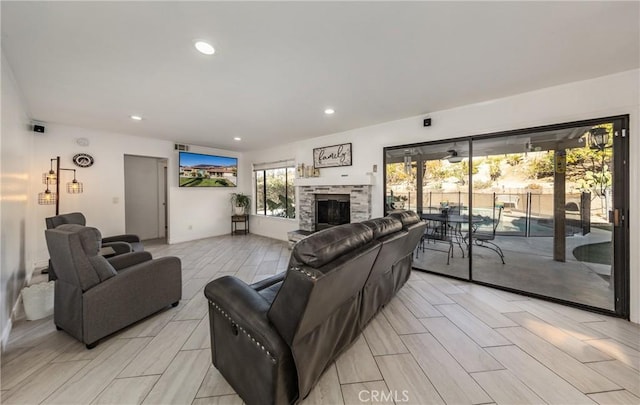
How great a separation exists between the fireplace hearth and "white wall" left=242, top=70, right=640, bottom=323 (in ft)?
1.61

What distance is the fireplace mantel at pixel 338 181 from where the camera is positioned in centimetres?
404

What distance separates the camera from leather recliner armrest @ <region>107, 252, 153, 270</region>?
237 centimetres

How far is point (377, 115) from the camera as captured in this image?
3.48m

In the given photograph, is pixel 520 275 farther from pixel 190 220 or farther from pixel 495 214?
pixel 190 220

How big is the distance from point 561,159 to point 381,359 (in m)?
3.15

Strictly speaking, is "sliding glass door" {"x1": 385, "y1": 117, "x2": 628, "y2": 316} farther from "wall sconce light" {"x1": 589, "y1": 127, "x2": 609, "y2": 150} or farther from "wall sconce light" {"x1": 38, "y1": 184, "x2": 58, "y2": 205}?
"wall sconce light" {"x1": 38, "y1": 184, "x2": 58, "y2": 205}

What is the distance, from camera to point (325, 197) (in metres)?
4.91

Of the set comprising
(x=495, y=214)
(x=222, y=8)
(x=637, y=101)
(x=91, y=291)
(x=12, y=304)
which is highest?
(x=222, y=8)

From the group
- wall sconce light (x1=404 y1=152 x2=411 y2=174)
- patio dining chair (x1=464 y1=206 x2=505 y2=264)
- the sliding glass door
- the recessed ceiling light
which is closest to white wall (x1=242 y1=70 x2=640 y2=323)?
the sliding glass door

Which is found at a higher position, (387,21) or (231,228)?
(387,21)

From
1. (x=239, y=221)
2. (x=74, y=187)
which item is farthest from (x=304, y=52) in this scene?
(x=239, y=221)

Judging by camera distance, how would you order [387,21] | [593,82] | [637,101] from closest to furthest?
1. [387,21]
2. [637,101]
3. [593,82]

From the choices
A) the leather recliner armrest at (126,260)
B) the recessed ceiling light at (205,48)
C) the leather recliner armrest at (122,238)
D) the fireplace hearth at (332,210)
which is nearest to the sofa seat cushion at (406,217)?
→ the fireplace hearth at (332,210)

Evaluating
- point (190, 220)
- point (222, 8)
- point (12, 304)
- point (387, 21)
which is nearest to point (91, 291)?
point (12, 304)
